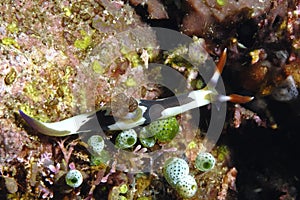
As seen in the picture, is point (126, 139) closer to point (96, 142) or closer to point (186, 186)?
point (96, 142)

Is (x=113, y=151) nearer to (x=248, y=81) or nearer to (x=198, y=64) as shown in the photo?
(x=198, y=64)

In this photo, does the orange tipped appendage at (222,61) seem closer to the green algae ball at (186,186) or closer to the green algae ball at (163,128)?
the green algae ball at (163,128)

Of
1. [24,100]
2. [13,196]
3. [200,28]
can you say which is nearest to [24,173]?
[13,196]

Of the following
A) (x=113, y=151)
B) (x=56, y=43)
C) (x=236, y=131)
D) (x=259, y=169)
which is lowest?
(x=259, y=169)

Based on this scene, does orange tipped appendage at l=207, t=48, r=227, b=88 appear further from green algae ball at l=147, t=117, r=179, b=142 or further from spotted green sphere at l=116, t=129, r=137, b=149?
spotted green sphere at l=116, t=129, r=137, b=149

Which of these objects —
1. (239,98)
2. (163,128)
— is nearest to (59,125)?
(163,128)

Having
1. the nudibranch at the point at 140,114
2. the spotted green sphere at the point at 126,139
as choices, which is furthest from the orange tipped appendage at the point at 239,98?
the spotted green sphere at the point at 126,139
